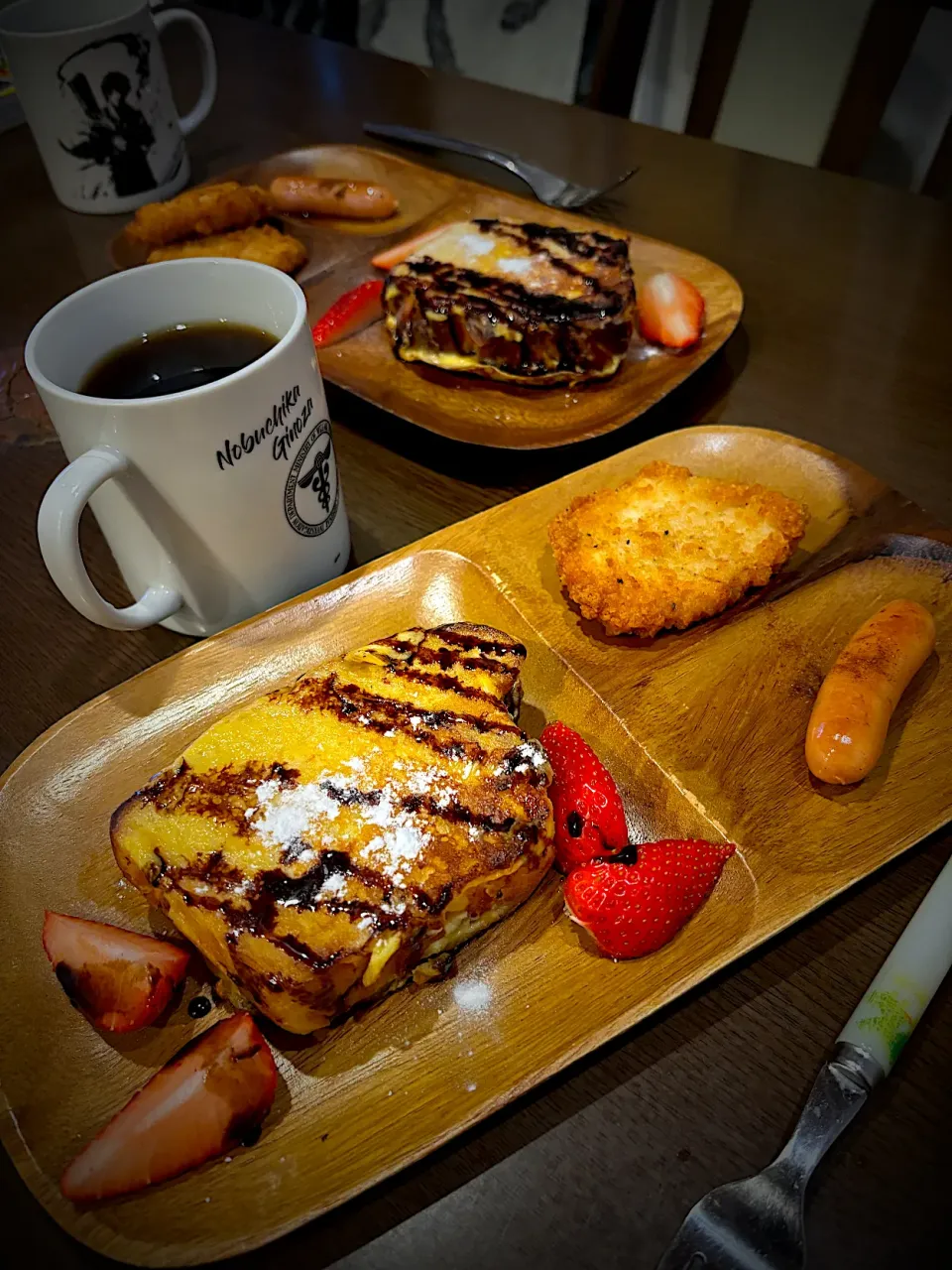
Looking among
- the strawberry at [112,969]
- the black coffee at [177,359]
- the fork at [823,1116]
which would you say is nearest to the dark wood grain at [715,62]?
the black coffee at [177,359]

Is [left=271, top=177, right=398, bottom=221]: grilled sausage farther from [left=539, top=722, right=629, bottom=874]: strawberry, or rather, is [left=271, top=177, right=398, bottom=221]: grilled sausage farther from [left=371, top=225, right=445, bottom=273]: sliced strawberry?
[left=539, top=722, right=629, bottom=874]: strawberry

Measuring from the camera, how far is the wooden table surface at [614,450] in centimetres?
78

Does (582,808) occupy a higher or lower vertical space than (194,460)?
lower

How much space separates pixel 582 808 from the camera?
3.18ft

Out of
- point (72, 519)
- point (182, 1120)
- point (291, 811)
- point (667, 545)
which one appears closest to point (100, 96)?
point (72, 519)

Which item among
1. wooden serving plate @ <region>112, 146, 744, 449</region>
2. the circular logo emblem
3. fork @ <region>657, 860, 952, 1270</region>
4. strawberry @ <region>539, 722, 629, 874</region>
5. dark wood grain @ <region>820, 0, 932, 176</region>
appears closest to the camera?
fork @ <region>657, 860, 952, 1270</region>

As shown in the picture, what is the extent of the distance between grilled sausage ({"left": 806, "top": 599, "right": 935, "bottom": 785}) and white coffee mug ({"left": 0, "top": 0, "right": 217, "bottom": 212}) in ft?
6.24

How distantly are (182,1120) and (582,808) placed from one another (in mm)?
482

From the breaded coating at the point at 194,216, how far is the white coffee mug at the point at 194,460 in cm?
97

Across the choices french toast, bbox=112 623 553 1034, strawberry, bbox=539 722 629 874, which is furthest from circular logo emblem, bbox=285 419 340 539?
strawberry, bbox=539 722 629 874

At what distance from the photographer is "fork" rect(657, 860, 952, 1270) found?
735 millimetres

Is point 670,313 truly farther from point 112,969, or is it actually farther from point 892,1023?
point 112,969

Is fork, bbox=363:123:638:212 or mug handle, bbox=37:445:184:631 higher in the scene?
fork, bbox=363:123:638:212

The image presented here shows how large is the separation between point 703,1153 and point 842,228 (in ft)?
6.62
